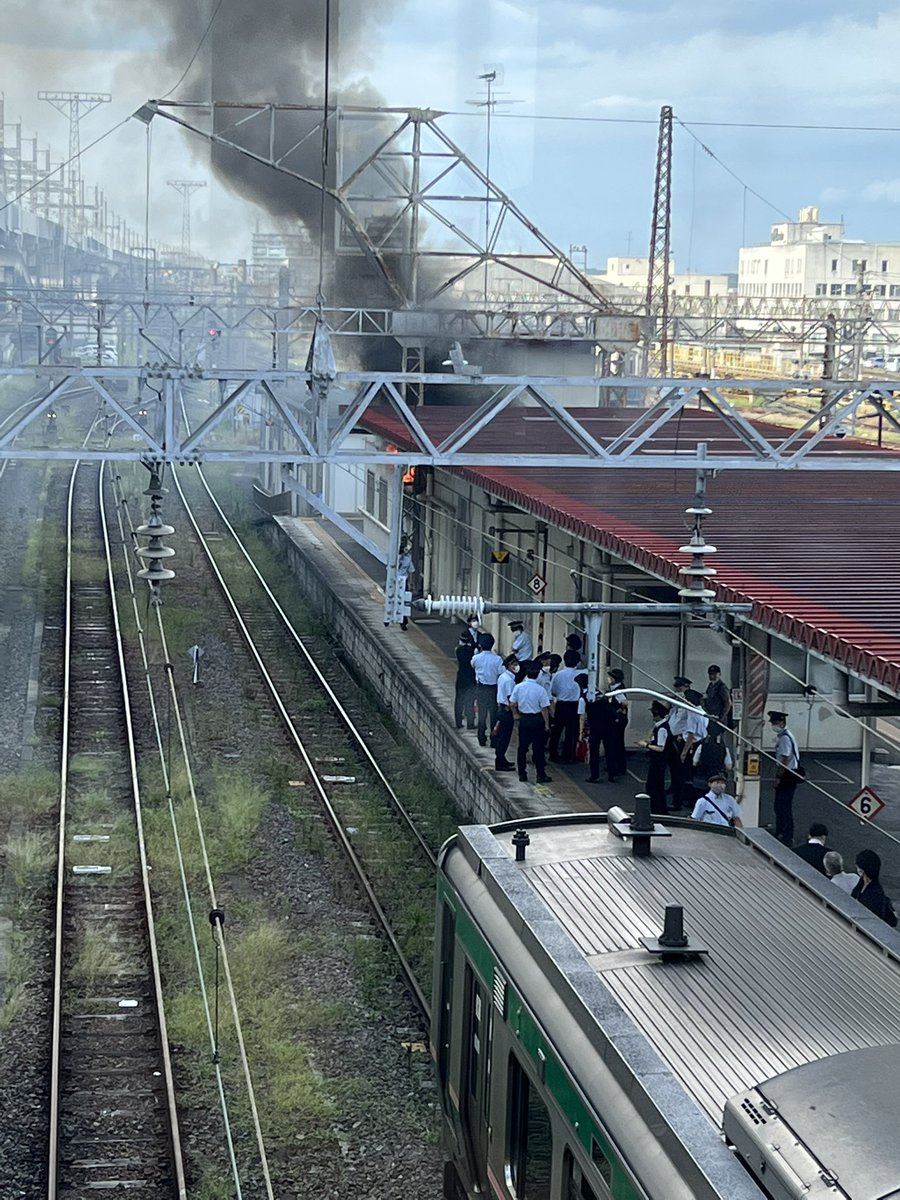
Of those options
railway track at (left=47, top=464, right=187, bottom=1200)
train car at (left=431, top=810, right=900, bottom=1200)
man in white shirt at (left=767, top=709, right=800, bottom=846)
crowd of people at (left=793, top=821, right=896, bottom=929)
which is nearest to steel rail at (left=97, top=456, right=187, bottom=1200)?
railway track at (left=47, top=464, right=187, bottom=1200)

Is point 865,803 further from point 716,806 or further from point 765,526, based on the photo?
point 765,526

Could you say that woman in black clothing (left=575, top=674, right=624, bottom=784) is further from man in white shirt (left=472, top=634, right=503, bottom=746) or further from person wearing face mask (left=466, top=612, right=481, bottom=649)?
person wearing face mask (left=466, top=612, right=481, bottom=649)

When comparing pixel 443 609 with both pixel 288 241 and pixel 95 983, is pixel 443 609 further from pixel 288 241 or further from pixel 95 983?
pixel 288 241

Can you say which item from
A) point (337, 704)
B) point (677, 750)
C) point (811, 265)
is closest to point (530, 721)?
point (677, 750)

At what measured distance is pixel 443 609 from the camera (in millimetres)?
9055

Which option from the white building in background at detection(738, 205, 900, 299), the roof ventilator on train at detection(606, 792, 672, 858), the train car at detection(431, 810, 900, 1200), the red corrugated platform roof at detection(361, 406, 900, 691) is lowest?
the train car at detection(431, 810, 900, 1200)

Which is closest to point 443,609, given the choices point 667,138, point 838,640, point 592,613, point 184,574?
point 592,613

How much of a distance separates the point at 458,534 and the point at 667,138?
15943 millimetres

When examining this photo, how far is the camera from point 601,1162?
3627 millimetres

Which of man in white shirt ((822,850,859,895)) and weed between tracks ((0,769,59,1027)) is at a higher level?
man in white shirt ((822,850,859,895))

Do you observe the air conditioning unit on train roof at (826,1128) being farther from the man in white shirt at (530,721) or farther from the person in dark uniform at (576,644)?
the person in dark uniform at (576,644)

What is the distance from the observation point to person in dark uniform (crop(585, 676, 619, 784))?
37.1 feet

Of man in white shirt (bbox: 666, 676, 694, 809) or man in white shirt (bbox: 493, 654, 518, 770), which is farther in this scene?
man in white shirt (bbox: 493, 654, 518, 770)

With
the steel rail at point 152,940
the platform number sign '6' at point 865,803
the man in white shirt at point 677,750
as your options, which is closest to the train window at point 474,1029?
the steel rail at point 152,940
